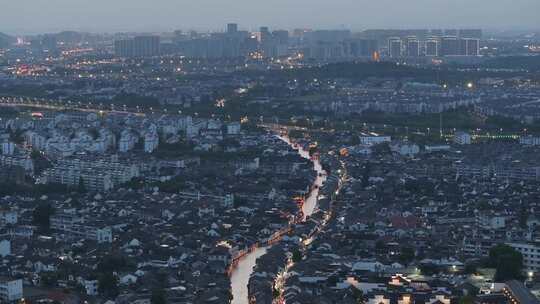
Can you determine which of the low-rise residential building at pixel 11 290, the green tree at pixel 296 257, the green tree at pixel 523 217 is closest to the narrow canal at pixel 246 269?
the green tree at pixel 296 257

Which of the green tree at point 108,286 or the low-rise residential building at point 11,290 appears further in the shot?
the green tree at point 108,286

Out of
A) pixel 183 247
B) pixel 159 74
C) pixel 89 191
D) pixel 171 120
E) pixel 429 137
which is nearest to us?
pixel 183 247

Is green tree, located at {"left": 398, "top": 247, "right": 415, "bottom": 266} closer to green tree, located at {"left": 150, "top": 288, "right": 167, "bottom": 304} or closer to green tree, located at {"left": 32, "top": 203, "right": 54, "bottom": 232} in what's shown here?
green tree, located at {"left": 150, "top": 288, "right": 167, "bottom": 304}

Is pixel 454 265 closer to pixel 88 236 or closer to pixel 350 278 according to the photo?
pixel 350 278

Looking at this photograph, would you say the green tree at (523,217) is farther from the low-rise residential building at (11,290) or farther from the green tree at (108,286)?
the low-rise residential building at (11,290)

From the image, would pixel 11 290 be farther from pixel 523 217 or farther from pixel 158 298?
pixel 523 217

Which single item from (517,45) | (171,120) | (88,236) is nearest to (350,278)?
(88,236)

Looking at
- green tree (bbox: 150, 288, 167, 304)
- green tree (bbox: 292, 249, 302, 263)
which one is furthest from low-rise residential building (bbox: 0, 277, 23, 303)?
green tree (bbox: 292, 249, 302, 263)

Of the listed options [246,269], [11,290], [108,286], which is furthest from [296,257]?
[11,290]
